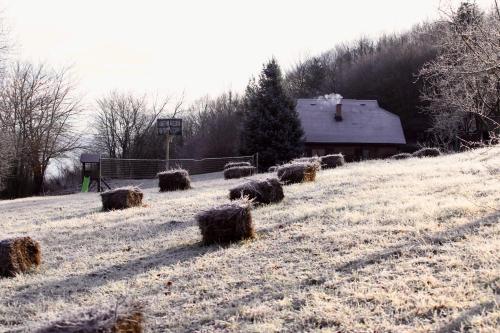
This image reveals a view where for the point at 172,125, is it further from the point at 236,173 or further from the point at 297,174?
the point at 297,174

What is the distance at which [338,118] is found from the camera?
4219cm

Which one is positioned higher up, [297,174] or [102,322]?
[297,174]

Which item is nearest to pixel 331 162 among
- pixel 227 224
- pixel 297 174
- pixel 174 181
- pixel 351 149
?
pixel 174 181

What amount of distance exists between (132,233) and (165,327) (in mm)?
4574

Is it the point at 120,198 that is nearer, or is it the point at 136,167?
the point at 120,198

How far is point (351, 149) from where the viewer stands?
1645 inches

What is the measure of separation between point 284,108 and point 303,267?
28.7m

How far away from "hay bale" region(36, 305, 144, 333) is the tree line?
17.8ft

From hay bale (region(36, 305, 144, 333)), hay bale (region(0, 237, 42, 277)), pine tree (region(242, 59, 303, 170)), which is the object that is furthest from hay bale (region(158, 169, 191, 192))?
pine tree (region(242, 59, 303, 170))

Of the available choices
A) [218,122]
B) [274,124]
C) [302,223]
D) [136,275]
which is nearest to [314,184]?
[302,223]

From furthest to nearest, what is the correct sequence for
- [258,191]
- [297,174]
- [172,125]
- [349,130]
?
1. [349,130]
2. [172,125]
3. [297,174]
4. [258,191]

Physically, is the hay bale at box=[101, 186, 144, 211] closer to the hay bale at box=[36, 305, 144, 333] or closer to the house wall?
the hay bale at box=[36, 305, 144, 333]

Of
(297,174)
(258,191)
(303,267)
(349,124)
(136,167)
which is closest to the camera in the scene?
(303,267)

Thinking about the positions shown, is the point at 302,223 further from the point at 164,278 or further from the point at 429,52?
the point at 429,52
